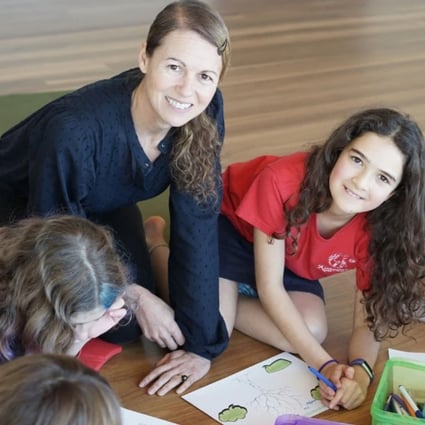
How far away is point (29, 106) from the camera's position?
9.16 feet

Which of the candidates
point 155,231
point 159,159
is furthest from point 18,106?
point 159,159

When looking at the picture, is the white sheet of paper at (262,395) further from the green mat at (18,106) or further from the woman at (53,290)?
the green mat at (18,106)

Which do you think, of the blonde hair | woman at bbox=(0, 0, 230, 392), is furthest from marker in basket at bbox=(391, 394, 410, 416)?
the blonde hair

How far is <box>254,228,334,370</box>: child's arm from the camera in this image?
1.67 m

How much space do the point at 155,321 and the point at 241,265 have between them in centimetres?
24

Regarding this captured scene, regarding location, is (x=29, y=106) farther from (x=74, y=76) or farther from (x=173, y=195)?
(x=173, y=195)

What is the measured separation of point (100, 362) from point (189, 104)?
542mm

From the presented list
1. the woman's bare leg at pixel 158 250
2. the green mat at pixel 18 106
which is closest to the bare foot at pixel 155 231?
the woman's bare leg at pixel 158 250

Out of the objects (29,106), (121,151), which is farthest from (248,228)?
(29,106)

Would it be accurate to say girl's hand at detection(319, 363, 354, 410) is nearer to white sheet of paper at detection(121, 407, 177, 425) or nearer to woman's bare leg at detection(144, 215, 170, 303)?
white sheet of paper at detection(121, 407, 177, 425)

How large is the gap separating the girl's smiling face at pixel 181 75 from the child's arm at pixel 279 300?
29cm

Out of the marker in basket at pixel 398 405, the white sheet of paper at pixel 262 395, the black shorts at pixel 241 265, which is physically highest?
the black shorts at pixel 241 265

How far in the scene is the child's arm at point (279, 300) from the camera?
5.49 feet

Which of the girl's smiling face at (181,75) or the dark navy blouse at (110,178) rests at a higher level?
the girl's smiling face at (181,75)
